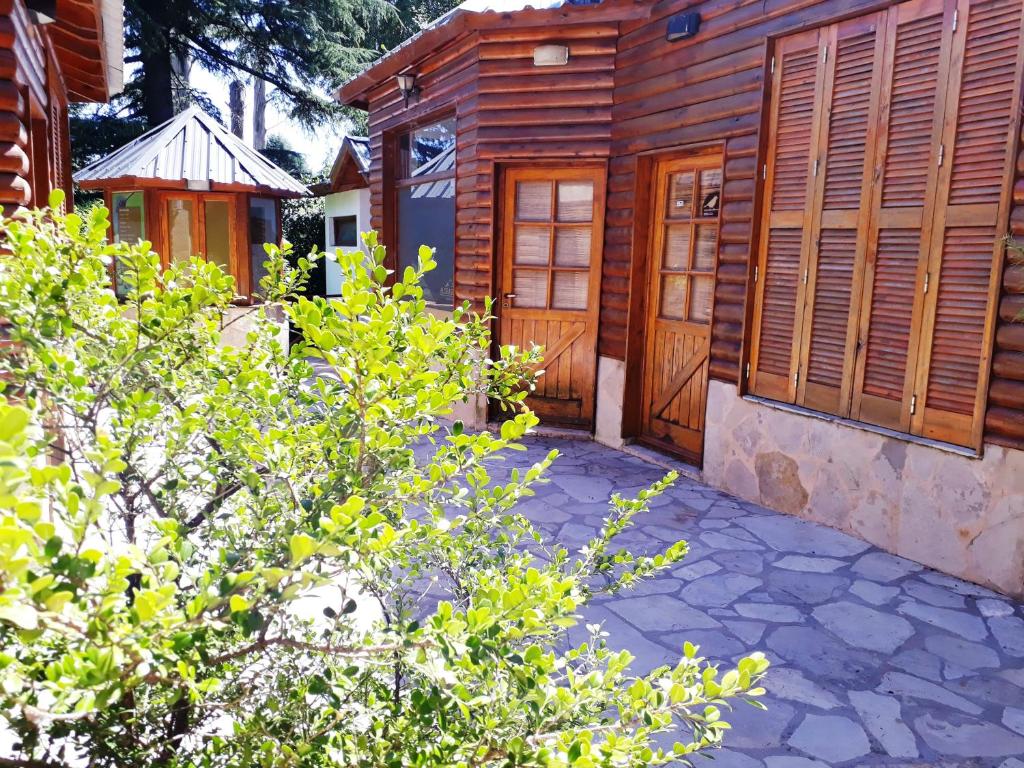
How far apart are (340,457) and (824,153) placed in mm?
4187

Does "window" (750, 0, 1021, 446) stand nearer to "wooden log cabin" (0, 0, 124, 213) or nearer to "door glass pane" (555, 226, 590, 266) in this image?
"door glass pane" (555, 226, 590, 266)

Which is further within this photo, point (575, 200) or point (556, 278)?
point (556, 278)

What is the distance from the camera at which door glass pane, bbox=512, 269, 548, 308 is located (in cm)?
691

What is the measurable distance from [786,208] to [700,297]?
1135 millimetres

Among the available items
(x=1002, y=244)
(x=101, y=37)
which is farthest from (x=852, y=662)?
(x=101, y=37)

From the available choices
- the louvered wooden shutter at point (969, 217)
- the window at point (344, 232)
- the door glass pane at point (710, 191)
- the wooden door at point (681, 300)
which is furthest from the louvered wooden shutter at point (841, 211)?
the window at point (344, 232)

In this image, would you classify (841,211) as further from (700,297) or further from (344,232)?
(344,232)

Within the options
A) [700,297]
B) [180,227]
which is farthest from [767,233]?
[180,227]

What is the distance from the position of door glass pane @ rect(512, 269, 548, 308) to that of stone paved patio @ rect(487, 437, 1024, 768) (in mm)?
2333

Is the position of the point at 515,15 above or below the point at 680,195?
above

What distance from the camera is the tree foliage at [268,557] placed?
1008mm

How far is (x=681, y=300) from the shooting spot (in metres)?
6.11

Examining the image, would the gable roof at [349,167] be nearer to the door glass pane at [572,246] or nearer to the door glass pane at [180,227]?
the door glass pane at [180,227]

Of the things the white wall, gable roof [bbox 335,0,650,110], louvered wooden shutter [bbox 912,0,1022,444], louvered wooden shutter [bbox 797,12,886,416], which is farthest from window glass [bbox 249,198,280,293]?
louvered wooden shutter [bbox 912,0,1022,444]
